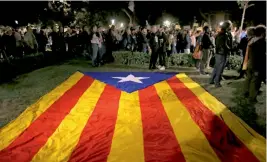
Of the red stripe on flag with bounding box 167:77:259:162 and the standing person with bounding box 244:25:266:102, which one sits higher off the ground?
the standing person with bounding box 244:25:266:102

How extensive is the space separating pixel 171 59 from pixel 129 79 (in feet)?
14.1

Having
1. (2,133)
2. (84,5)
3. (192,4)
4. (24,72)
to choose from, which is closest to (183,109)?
(2,133)

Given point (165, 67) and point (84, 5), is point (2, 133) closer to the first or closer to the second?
point (165, 67)

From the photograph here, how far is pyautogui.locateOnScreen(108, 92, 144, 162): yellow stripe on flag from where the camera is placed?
14.2 feet

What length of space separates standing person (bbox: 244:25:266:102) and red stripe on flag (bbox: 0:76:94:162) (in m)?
4.02

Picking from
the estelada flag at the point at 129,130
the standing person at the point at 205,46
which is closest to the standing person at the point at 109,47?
the standing person at the point at 205,46

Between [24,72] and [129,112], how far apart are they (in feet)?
21.1

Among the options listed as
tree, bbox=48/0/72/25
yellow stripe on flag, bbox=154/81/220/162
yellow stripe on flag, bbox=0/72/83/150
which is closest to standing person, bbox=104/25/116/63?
yellow stripe on flag, bbox=0/72/83/150

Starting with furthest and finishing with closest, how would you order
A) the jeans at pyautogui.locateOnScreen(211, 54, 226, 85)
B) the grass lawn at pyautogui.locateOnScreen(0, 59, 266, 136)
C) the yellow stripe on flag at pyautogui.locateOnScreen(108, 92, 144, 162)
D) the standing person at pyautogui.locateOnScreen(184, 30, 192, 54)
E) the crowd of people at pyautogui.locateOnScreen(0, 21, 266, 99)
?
the standing person at pyautogui.locateOnScreen(184, 30, 192, 54) < the jeans at pyautogui.locateOnScreen(211, 54, 226, 85) < the crowd of people at pyautogui.locateOnScreen(0, 21, 266, 99) < the grass lawn at pyautogui.locateOnScreen(0, 59, 266, 136) < the yellow stripe on flag at pyautogui.locateOnScreen(108, 92, 144, 162)

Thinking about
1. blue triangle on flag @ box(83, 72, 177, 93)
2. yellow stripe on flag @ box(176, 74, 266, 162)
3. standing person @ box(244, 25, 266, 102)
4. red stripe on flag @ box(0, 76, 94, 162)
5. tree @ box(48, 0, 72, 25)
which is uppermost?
tree @ box(48, 0, 72, 25)

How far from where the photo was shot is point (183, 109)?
6520 mm

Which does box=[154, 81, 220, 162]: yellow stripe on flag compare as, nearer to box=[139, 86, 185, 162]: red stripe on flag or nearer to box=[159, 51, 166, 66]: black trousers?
box=[139, 86, 185, 162]: red stripe on flag

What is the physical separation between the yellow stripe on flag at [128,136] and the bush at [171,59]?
6642mm

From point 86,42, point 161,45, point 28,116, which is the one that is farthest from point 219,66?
point 86,42
